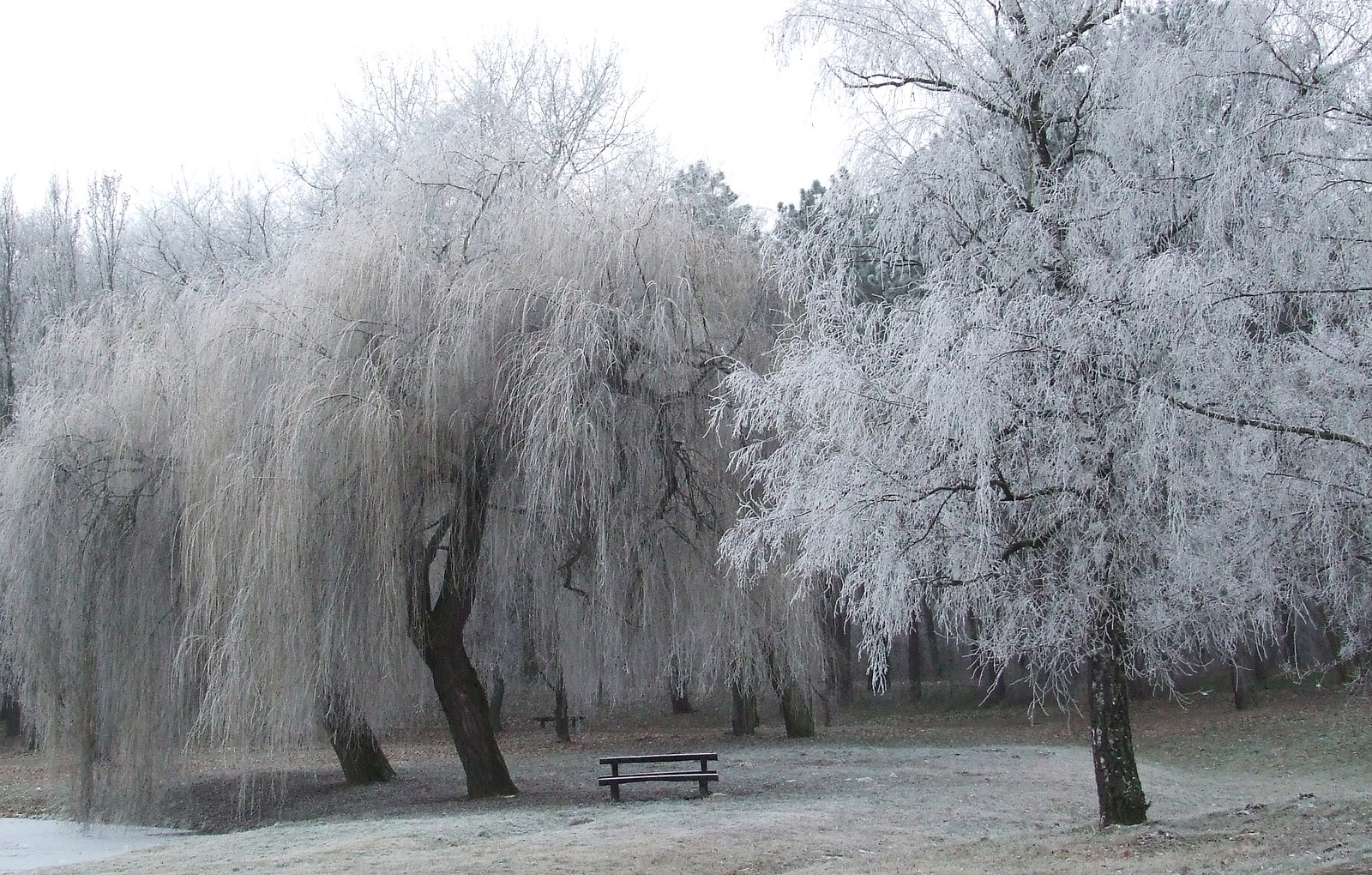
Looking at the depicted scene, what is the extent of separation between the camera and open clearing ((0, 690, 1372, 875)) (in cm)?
732

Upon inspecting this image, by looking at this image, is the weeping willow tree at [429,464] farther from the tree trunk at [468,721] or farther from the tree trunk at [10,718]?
the tree trunk at [10,718]

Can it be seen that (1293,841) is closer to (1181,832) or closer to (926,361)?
(1181,832)

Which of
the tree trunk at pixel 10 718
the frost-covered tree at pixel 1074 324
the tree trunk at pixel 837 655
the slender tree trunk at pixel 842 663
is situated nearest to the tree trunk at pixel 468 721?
the tree trunk at pixel 837 655

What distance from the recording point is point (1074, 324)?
6.99 metres

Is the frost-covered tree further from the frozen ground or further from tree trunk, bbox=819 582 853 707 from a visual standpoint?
the frozen ground

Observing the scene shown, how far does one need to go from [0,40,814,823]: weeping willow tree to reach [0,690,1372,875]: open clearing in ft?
3.99

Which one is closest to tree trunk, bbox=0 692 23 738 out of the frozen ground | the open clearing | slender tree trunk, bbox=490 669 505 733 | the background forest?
the open clearing

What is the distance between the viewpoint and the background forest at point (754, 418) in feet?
22.0

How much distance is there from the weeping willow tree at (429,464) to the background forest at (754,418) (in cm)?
4

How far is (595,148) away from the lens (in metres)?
18.6

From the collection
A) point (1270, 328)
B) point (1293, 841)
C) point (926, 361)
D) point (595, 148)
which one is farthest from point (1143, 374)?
point (595, 148)

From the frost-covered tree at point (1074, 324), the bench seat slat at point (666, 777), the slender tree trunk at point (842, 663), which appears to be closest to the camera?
the frost-covered tree at point (1074, 324)

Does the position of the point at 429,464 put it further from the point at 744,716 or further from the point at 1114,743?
the point at 744,716

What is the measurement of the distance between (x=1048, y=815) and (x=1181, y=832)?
2.20 m
